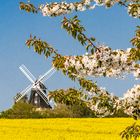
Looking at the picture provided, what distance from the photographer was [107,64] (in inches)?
313

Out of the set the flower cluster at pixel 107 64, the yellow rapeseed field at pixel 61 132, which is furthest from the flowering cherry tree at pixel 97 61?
the yellow rapeseed field at pixel 61 132

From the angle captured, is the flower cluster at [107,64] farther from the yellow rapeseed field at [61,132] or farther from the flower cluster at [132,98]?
the yellow rapeseed field at [61,132]

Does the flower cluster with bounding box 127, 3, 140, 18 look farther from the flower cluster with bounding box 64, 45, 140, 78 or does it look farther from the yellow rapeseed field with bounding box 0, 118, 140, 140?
the yellow rapeseed field with bounding box 0, 118, 140, 140

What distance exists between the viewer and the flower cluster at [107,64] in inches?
311

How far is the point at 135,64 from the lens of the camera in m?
8.16

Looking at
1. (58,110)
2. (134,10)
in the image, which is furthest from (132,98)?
(58,110)

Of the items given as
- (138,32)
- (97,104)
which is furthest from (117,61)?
(97,104)

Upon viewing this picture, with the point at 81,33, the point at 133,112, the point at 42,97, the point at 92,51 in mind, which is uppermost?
the point at 42,97

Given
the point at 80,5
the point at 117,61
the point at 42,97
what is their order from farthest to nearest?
the point at 42,97 < the point at 80,5 < the point at 117,61

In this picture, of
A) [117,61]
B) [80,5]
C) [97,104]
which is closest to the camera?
[117,61]

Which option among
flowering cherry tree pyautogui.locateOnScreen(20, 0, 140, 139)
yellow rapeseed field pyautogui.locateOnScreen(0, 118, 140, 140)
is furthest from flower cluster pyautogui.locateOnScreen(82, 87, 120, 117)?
yellow rapeseed field pyautogui.locateOnScreen(0, 118, 140, 140)

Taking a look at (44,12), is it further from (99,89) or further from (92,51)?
(99,89)

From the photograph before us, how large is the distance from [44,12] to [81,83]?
168 cm

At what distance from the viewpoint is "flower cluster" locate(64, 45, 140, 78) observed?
311 inches
